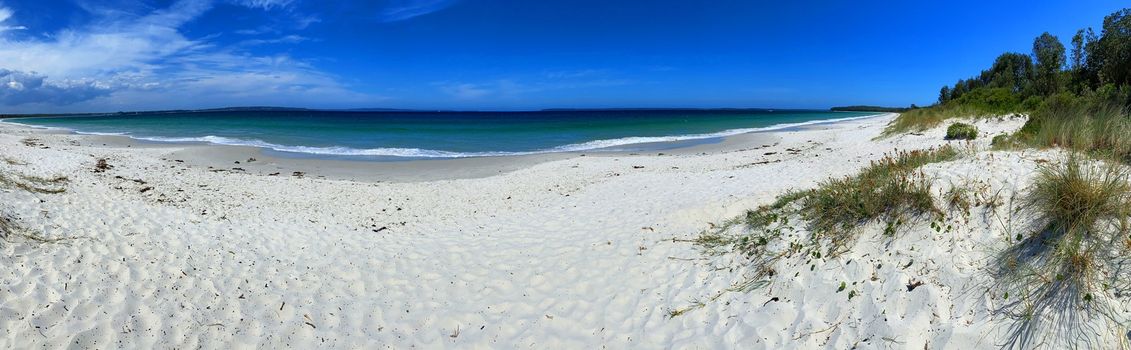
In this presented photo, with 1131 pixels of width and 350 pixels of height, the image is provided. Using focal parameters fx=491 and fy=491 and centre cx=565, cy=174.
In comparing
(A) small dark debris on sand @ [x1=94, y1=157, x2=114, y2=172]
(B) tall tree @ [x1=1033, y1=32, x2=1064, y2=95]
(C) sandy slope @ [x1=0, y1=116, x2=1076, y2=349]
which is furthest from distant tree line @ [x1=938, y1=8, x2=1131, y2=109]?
(A) small dark debris on sand @ [x1=94, y1=157, x2=114, y2=172]

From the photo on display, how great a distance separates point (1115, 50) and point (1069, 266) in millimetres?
19757

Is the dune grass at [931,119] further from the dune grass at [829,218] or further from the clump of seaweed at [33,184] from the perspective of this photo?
the clump of seaweed at [33,184]

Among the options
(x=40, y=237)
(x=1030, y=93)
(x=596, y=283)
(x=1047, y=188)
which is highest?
(x=1030, y=93)

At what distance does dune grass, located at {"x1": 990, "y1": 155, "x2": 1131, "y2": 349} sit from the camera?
9.78 feet

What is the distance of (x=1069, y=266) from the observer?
3287mm

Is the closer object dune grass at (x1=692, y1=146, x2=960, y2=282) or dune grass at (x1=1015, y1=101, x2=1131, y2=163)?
dune grass at (x1=692, y1=146, x2=960, y2=282)

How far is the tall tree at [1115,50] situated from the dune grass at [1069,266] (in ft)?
51.0

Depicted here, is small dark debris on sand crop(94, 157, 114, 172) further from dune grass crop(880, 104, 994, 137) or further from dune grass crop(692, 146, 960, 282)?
dune grass crop(880, 104, 994, 137)

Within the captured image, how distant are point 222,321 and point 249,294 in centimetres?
59

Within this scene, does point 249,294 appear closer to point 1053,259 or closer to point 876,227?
point 876,227

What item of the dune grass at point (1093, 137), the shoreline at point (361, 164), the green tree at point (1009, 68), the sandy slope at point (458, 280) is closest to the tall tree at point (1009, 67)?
the green tree at point (1009, 68)

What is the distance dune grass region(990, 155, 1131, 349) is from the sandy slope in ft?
0.60

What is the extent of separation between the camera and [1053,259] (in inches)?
135

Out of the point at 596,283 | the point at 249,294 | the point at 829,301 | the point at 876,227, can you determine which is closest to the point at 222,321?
the point at 249,294
